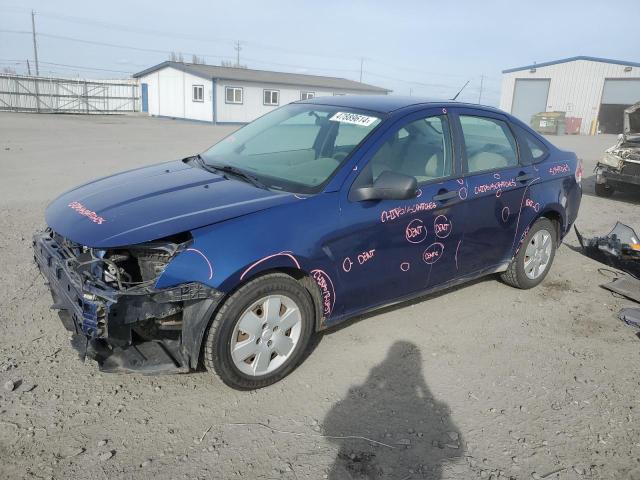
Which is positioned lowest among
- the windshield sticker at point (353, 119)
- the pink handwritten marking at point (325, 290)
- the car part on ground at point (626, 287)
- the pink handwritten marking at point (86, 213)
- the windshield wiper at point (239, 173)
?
the car part on ground at point (626, 287)

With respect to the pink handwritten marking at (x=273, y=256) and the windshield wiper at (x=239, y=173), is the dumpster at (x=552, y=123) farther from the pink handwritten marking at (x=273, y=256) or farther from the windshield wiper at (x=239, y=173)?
the pink handwritten marking at (x=273, y=256)

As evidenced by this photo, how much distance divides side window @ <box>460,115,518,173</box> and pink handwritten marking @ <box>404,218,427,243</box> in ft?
2.47

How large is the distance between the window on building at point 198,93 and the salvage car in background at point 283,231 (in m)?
30.4

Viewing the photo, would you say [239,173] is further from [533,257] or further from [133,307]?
[533,257]

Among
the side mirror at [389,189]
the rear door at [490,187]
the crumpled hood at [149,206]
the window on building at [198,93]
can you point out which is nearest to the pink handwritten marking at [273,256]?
the crumpled hood at [149,206]

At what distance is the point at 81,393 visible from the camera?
3.15 metres

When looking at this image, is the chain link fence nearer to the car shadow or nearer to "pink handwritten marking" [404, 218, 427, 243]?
the car shadow

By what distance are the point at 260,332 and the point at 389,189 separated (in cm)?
123

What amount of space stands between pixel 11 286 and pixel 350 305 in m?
3.04

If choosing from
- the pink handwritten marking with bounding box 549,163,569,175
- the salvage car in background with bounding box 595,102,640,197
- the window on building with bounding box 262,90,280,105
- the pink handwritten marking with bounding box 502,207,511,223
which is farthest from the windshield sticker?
the window on building with bounding box 262,90,280,105

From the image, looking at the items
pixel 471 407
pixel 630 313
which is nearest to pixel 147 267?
pixel 471 407

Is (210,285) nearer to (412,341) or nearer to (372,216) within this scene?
(372,216)

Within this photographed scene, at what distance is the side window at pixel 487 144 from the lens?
4.25m

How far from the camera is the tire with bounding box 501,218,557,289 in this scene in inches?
193
